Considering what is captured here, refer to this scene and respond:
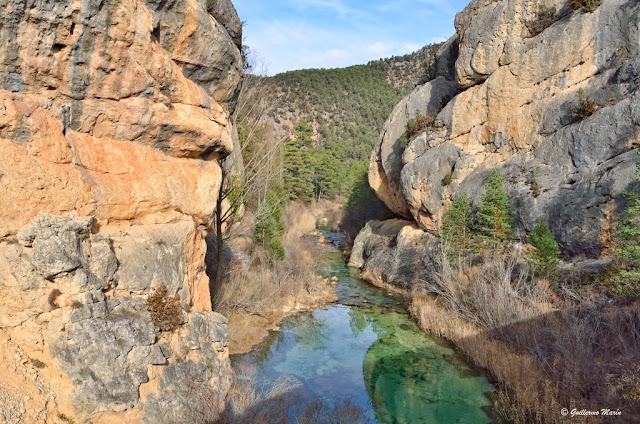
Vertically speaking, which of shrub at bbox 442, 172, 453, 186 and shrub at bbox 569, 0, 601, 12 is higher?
shrub at bbox 569, 0, 601, 12

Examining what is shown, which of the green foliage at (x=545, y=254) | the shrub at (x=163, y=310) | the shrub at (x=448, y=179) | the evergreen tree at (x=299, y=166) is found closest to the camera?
the shrub at (x=163, y=310)

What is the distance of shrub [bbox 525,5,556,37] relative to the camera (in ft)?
71.3

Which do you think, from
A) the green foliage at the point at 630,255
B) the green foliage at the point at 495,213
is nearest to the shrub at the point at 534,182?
the green foliage at the point at 495,213

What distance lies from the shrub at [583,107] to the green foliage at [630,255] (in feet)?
21.7

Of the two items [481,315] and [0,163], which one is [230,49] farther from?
[481,315]

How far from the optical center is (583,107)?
746 inches

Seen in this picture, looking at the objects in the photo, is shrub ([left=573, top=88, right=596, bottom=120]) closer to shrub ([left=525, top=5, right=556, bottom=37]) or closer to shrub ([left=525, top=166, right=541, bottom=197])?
shrub ([left=525, top=166, right=541, bottom=197])

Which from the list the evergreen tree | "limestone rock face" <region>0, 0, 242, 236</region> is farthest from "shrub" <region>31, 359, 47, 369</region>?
the evergreen tree

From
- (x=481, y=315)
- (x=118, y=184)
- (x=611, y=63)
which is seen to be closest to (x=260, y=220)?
(x=481, y=315)

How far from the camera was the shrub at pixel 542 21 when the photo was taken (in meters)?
21.7

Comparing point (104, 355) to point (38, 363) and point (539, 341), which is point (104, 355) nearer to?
point (38, 363)

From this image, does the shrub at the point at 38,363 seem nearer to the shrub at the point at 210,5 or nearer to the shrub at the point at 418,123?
the shrub at the point at 210,5

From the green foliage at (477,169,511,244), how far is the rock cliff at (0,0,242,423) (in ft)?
46.8

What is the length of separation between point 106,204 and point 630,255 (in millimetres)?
14497
